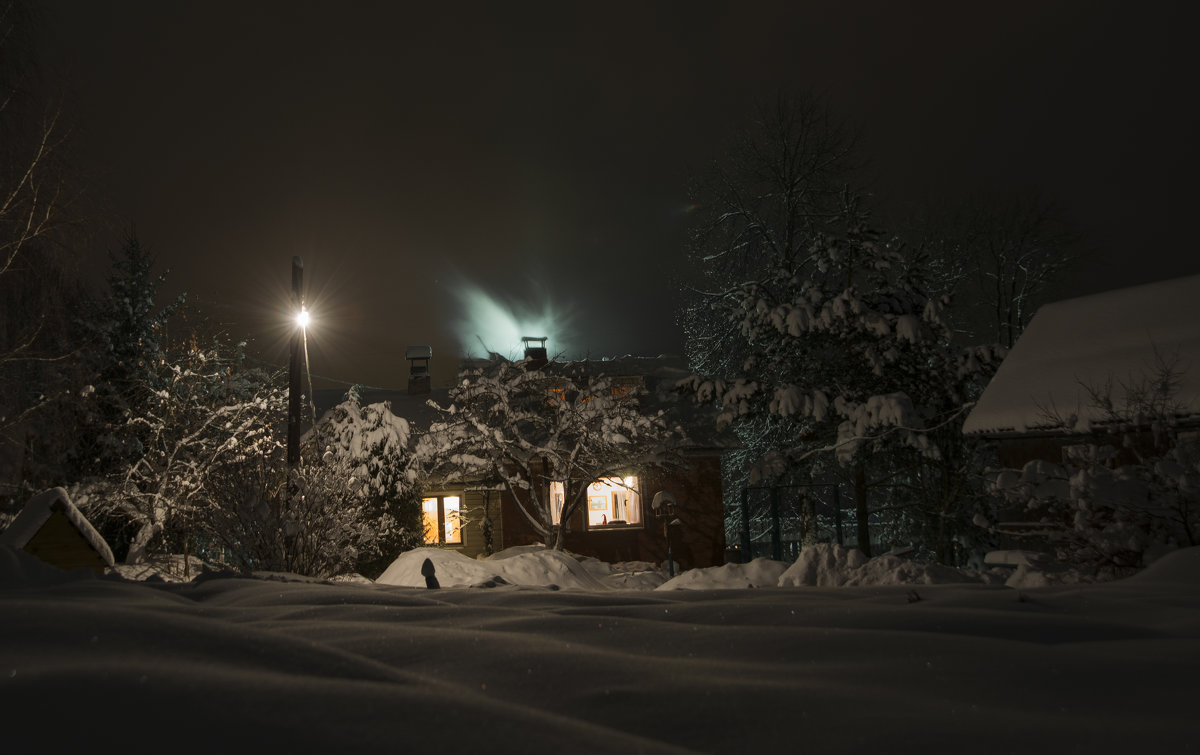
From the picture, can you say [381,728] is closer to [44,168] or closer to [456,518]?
[44,168]

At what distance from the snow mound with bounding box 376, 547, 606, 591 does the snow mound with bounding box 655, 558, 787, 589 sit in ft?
9.16

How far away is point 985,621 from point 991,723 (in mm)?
1325

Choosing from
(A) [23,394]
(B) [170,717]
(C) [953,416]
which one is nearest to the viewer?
(B) [170,717]

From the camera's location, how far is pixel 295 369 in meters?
12.8

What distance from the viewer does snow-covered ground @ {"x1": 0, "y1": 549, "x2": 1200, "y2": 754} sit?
1751 millimetres

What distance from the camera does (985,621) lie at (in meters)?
3.20

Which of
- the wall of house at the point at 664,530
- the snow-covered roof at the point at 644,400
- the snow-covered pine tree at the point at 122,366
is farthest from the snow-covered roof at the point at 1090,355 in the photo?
the snow-covered pine tree at the point at 122,366

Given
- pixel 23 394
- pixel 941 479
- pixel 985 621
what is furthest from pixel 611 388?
pixel 985 621

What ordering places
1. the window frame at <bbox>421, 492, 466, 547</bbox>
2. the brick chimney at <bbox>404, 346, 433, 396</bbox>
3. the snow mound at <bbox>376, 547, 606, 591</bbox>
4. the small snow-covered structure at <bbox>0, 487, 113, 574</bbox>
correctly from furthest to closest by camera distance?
the brick chimney at <bbox>404, 346, 433, 396</bbox>
the window frame at <bbox>421, 492, 466, 547</bbox>
the snow mound at <bbox>376, 547, 606, 591</bbox>
the small snow-covered structure at <bbox>0, 487, 113, 574</bbox>

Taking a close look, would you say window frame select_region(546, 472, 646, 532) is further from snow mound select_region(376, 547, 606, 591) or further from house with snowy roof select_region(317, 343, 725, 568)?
snow mound select_region(376, 547, 606, 591)

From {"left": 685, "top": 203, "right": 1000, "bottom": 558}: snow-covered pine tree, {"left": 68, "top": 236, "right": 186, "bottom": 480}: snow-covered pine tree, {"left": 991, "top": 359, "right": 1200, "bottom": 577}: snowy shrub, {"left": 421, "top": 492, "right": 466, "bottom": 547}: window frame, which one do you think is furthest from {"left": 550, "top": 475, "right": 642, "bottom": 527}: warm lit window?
{"left": 991, "top": 359, "right": 1200, "bottom": 577}: snowy shrub

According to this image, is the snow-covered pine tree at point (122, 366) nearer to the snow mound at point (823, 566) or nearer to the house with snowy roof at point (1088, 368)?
the snow mound at point (823, 566)

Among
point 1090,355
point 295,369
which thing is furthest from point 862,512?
point 295,369

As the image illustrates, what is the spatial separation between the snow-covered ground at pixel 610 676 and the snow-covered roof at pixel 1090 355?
358 inches
